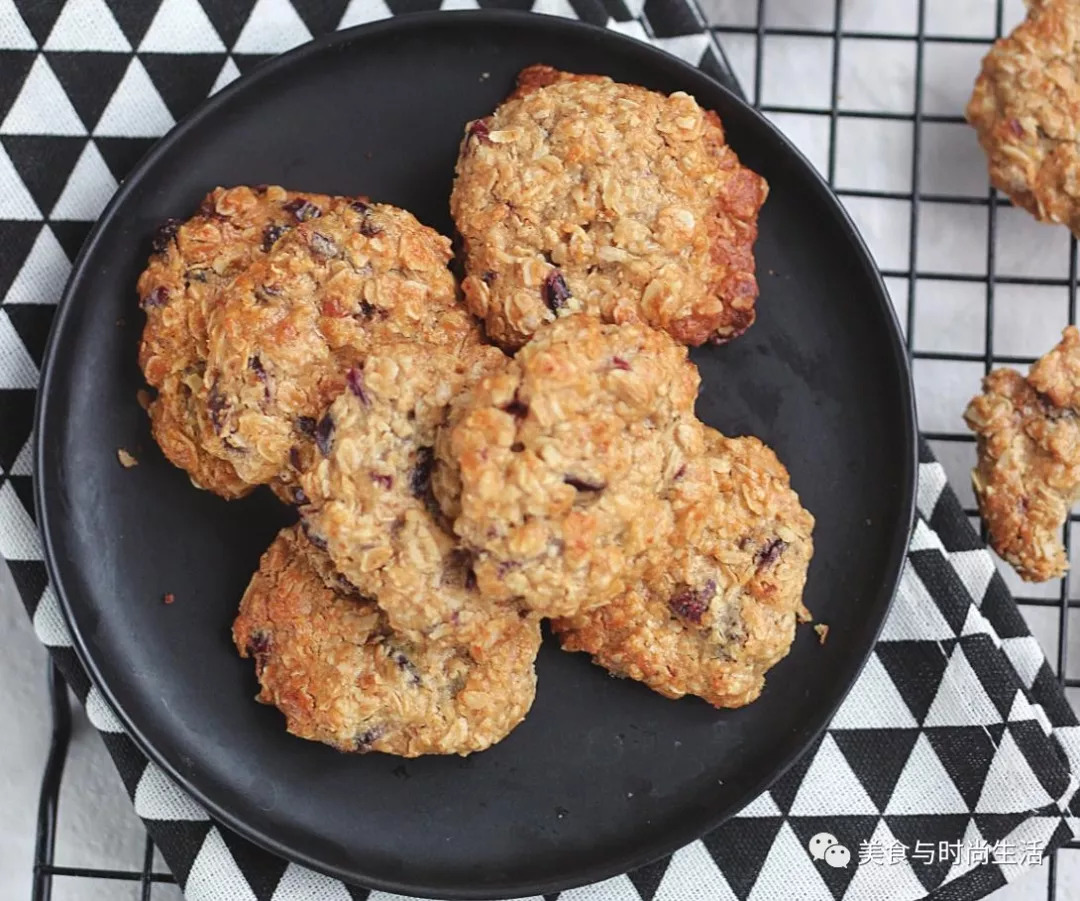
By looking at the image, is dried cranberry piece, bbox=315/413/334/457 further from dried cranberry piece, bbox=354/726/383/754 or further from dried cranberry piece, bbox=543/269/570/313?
dried cranberry piece, bbox=354/726/383/754

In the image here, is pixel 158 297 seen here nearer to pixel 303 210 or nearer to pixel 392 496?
pixel 303 210

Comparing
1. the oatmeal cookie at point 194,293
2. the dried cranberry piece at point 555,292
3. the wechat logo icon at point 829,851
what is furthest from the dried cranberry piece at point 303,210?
the wechat logo icon at point 829,851

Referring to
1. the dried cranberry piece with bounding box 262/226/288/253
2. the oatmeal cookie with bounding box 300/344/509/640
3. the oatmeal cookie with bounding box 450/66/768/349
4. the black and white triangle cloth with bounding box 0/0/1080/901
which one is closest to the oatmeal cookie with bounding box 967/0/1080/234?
the black and white triangle cloth with bounding box 0/0/1080/901

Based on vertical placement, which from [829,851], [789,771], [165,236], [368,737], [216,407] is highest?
[165,236]

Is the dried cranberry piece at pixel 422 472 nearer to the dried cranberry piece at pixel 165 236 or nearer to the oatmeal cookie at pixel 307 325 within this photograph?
the oatmeal cookie at pixel 307 325

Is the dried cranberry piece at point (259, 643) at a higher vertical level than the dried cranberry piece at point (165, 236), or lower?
lower

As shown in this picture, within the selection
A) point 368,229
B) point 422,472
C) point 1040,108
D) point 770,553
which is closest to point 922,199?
point 1040,108
